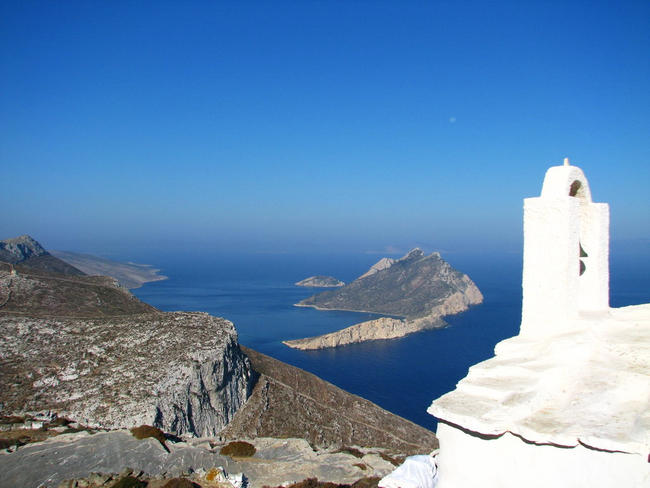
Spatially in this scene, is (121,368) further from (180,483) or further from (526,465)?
(526,465)

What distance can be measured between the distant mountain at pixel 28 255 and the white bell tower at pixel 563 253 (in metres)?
90.1

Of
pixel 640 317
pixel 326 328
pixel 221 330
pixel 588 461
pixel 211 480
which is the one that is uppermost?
pixel 640 317

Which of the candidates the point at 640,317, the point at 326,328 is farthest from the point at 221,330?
the point at 326,328

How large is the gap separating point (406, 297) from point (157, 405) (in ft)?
401

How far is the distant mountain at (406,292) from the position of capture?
130125mm

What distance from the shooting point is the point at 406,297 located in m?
137

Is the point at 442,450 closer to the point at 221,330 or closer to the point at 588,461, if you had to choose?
the point at 588,461

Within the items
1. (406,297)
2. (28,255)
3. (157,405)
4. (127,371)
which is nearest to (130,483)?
(157,405)

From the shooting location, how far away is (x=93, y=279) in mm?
39469

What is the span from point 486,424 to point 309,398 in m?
20.2

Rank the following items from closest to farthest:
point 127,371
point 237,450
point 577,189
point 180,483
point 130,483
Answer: point 577,189 < point 130,483 < point 180,483 < point 237,450 < point 127,371

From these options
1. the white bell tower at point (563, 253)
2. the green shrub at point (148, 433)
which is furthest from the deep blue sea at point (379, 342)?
the white bell tower at point (563, 253)

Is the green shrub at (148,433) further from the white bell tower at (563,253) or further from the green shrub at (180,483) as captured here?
the white bell tower at (563,253)

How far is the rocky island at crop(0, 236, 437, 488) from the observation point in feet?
48.6
